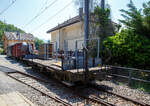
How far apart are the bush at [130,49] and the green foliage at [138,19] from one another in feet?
1.03

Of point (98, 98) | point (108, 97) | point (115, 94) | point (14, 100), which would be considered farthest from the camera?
point (115, 94)

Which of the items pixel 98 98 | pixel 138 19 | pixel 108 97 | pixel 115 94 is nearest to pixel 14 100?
pixel 98 98

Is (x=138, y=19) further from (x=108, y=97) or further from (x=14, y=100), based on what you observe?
(x=14, y=100)

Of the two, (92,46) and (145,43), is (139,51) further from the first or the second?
(92,46)

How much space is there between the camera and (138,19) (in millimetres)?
6840

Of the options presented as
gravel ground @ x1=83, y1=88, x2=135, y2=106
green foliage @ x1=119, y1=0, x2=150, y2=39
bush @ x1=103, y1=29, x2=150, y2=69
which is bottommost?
gravel ground @ x1=83, y1=88, x2=135, y2=106

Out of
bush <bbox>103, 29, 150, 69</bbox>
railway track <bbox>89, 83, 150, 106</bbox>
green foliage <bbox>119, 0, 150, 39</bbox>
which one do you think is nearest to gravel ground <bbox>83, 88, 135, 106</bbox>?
railway track <bbox>89, 83, 150, 106</bbox>

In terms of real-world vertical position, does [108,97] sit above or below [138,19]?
below

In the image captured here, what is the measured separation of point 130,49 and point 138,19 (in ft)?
6.09

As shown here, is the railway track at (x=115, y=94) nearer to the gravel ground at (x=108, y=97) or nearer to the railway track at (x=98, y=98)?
the railway track at (x=98, y=98)

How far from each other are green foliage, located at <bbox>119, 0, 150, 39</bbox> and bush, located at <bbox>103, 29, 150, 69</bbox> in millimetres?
313

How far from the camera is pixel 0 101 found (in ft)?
12.1

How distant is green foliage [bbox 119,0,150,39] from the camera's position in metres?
6.62

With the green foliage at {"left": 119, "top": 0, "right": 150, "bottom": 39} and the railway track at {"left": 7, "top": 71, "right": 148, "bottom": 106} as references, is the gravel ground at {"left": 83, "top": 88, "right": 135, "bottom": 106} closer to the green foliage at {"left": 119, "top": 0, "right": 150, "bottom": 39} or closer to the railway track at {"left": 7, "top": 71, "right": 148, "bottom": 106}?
the railway track at {"left": 7, "top": 71, "right": 148, "bottom": 106}
